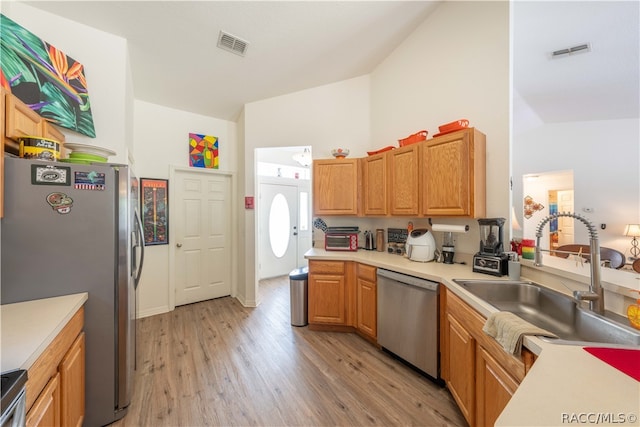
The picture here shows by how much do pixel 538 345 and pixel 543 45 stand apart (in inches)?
131

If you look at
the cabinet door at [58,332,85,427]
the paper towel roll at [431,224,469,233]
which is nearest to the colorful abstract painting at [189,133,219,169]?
the cabinet door at [58,332,85,427]

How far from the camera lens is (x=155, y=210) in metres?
3.29

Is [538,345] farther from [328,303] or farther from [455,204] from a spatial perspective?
[328,303]

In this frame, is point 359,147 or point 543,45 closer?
point 543,45

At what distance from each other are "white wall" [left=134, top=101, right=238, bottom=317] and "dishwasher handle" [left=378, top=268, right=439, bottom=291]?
2.99m

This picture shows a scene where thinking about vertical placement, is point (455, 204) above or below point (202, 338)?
above

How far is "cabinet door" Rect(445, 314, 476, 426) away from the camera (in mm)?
1410

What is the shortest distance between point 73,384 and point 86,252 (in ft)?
2.36

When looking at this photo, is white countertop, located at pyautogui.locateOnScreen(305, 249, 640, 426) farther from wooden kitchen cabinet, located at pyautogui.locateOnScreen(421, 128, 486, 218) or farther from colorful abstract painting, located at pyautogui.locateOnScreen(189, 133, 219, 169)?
colorful abstract painting, located at pyautogui.locateOnScreen(189, 133, 219, 169)

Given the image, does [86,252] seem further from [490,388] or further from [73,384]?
[490,388]

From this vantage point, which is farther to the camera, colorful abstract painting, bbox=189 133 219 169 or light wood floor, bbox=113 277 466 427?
colorful abstract painting, bbox=189 133 219 169

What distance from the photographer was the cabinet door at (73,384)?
1157 millimetres

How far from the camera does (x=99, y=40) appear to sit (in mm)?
2076

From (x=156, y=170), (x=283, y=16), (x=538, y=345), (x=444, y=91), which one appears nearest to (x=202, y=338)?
(x=156, y=170)
